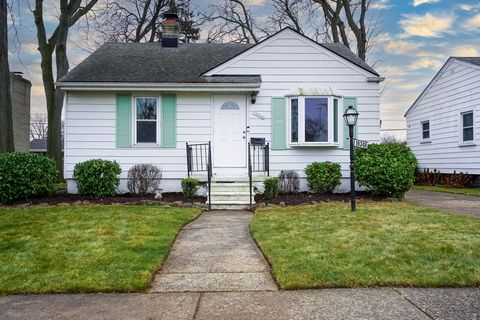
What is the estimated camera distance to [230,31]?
2347 cm

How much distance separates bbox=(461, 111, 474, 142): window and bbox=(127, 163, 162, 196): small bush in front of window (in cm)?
1168

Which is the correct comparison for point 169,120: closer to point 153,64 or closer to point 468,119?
point 153,64

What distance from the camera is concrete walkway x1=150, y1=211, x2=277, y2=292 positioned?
386cm

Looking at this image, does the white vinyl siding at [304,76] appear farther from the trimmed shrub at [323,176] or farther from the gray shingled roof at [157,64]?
the trimmed shrub at [323,176]

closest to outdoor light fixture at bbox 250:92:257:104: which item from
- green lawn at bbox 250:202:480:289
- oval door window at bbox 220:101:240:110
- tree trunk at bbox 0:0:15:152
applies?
oval door window at bbox 220:101:240:110

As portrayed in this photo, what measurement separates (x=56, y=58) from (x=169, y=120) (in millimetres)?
7733

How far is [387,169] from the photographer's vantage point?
9.62 m

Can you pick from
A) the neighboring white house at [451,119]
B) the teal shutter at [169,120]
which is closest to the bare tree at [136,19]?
the teal shutter at [169,120]

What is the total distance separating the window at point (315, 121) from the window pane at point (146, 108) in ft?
13.0

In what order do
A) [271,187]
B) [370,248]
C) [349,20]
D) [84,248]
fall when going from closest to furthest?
[370,248] < [84,248] < [271,187] < [349,20]

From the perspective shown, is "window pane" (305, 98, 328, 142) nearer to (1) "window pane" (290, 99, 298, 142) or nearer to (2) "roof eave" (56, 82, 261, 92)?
(1) "window pane" (290, 99, 298, 142)

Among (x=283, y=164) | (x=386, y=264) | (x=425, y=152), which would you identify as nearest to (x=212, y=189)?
(x=283, y=164)

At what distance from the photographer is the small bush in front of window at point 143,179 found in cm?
1077

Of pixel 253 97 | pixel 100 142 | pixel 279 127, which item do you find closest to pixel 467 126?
pixel 279 127
